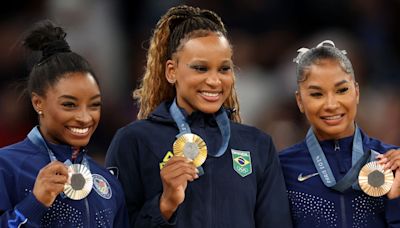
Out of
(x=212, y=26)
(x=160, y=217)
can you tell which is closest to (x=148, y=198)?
(x=160, y=217)

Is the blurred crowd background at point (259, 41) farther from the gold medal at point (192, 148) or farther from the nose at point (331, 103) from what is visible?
the gold medal at point (192, 148)

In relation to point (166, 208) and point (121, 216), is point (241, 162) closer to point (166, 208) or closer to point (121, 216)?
point (166, 208)

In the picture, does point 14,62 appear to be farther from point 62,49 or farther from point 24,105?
point 62,49

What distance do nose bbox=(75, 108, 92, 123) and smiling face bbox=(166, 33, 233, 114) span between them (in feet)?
1.92

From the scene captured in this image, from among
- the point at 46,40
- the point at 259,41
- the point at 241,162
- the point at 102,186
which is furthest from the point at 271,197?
the point at 259,41

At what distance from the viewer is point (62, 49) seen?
17.5 feet

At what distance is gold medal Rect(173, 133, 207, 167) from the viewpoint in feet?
→ 16.8

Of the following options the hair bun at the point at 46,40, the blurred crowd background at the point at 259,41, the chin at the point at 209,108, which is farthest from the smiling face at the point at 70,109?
the blurred crowd background at the point at 259,41

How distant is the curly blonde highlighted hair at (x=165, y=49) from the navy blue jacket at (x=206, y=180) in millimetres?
199

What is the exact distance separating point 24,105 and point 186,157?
3633mm

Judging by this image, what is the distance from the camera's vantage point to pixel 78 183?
497cm

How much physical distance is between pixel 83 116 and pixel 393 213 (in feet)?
5.48

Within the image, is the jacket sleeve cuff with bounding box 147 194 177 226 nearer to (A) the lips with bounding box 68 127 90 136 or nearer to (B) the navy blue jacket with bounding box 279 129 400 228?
(A) the lips with bounding box 68 127 90 136

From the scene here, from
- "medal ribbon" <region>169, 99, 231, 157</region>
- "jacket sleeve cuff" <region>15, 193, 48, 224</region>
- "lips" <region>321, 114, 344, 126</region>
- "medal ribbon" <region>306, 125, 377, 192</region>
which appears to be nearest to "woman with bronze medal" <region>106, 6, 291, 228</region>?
"medal ribbon" <region>169, 99, 231, 157</region>
